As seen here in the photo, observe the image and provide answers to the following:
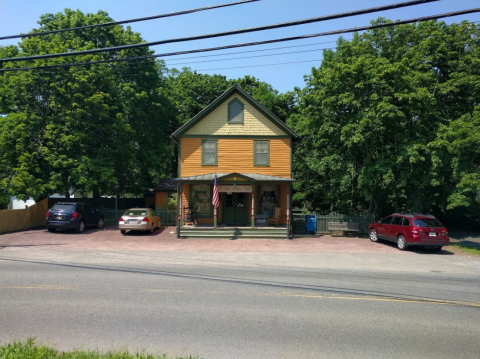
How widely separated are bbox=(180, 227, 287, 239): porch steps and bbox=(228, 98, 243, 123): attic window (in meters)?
6.99

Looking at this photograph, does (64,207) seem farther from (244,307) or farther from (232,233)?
(244,307)

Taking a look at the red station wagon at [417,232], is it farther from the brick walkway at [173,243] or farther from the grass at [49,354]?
the grass at [49,354]

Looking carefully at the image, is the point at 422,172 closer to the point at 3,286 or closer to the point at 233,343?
the point at 233,343

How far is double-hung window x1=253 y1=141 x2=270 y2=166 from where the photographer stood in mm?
21078

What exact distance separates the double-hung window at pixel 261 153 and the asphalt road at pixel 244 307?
10167 millimetres

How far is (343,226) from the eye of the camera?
19578 mm

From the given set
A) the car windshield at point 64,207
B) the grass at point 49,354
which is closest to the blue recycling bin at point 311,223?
the car windshield at point 64,207

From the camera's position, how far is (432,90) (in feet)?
68.6

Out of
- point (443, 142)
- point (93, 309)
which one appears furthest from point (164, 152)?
point (93, 309)

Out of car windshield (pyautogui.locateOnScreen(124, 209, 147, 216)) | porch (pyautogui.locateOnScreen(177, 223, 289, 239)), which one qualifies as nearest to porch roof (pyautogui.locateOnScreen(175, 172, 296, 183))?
car windshield (pyautogui.locateOnScreen(124, 209, 147, 216))

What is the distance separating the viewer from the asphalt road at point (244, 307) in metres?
4.91

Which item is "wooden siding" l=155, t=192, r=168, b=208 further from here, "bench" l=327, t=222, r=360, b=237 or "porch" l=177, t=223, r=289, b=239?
"bench" l=327, t=222, r=360, b=237

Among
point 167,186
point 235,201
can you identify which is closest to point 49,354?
point 235,201

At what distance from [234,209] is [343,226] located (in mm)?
6650
